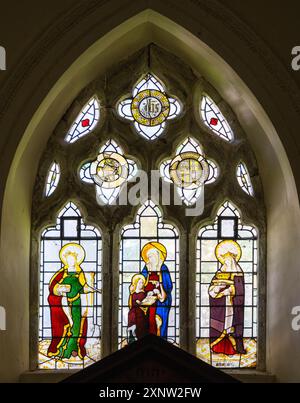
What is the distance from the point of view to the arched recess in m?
9.82

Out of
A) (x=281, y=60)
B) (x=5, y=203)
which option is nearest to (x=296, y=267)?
(x=281, y=60)

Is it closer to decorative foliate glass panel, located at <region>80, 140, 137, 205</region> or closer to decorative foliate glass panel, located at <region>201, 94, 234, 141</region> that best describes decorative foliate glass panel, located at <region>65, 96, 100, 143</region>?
decorative foliate glass panel, located at <region>80, 140, 137, 205</region>

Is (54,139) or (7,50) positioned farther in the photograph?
(54,139)

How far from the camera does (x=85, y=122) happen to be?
10.9 m

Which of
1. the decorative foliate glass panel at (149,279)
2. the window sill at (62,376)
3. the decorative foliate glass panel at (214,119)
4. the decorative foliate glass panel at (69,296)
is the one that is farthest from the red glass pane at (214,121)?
the window sill at (62,376)

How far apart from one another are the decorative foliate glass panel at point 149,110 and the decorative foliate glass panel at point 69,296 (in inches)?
43.5

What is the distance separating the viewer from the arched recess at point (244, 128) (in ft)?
32.2

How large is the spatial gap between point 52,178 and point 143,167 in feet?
2.94

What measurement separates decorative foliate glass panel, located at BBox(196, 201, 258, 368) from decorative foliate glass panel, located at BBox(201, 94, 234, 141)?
0.68 meters

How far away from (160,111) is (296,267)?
7.18 feet

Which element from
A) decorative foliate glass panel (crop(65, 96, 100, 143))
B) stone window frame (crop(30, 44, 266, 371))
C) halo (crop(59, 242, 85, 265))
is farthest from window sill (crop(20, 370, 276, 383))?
decorative foliate glass panel (crop(65, 96, 100, 143))

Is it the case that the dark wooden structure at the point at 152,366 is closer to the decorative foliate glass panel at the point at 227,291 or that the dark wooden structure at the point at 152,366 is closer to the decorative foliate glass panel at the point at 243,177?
the decorative foliate glass panel at the point at 227,291

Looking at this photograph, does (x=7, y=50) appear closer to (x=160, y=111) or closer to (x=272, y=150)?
(x=160, y=111)

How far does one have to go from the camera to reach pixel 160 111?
10906mm
